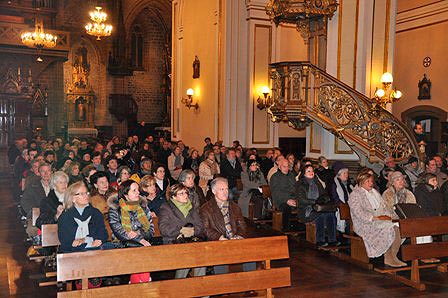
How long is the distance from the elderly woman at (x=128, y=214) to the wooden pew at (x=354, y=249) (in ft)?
10.3

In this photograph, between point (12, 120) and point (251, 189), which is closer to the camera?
point (251, 189)

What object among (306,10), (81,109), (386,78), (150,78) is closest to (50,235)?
(306,10)

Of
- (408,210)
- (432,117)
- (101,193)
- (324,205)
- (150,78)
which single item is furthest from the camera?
(150,78)

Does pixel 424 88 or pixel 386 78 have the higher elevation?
pixel 424 88

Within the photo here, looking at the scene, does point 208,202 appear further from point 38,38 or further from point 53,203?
point 38,38

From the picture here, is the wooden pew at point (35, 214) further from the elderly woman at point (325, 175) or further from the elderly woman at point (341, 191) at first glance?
the elderly woman at point (325, 175)

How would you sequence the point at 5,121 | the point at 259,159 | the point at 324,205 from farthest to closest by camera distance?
the point at 5,121 → the point at 259,159 → the point at 324,205

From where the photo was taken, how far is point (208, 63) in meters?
16.6

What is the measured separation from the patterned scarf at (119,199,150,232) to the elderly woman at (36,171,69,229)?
1155 millimetres

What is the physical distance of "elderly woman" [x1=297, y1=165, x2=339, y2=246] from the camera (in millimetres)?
7965

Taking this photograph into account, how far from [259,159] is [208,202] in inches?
267

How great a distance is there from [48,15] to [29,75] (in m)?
3.94

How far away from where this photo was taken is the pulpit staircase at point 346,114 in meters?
10.6

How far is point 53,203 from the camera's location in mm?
6422
